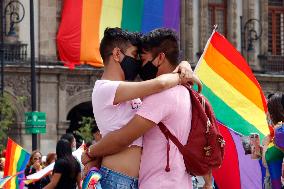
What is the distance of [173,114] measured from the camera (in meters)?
5.72

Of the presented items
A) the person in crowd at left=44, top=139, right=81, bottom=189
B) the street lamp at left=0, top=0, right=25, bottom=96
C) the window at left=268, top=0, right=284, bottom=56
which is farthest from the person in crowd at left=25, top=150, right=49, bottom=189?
the window at left=268, top=0, right=284, bottom=56

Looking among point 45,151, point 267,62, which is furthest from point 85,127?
point 267,62

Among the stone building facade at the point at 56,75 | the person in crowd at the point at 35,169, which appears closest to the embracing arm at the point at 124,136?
the person in crowd at the point at 35,169

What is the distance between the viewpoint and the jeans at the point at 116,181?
5.73 meters

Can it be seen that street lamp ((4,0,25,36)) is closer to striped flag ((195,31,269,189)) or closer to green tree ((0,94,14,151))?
green tree ((0,94,14,151))

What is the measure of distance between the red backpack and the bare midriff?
0.18 m

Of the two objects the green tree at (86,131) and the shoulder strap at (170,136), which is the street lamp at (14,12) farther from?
the shoulder strap at (170,136)

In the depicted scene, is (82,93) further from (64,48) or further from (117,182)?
(117,182)

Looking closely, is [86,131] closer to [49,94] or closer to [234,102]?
[49,94]

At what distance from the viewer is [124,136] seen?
18.7ft

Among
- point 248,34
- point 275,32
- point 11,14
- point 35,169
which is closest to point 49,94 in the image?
point 11,14

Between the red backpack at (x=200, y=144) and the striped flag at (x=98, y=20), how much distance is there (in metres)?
4.53

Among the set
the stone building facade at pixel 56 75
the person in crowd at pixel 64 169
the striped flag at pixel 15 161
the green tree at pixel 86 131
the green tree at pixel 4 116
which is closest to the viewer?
the person in crowd at pixel 64 169

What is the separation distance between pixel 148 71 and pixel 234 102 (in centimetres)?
350
